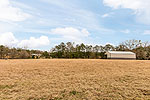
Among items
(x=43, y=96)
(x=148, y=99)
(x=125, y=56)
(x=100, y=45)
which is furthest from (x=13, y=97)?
(x=100, y=45)

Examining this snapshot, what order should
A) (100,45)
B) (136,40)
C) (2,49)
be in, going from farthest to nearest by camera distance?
(100,45) → (136,40) → (2,49)

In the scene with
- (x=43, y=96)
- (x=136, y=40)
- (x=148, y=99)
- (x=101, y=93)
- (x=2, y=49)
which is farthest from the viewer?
(x=136, y=40)

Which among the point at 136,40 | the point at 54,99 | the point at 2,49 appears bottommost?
the point at 54,99

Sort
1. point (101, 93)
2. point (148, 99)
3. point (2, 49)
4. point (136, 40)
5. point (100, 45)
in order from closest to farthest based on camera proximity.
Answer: point (148, 99) → point (101, 93) → point (2, 49) → point (136, 40) → point (100, 45)

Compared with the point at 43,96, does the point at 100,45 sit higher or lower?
higher

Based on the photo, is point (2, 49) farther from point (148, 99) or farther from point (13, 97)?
point (148, 99)

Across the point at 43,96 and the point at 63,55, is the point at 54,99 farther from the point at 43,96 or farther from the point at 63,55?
the point at 63,55

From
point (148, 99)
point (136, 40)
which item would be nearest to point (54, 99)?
point (148, 99)

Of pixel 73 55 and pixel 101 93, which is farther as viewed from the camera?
pixel 73 55

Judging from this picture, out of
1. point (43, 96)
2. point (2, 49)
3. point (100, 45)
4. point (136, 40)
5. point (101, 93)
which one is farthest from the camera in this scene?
point (100, 45)

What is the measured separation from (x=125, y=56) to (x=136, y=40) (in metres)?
11.7

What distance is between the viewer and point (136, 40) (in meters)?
37.9

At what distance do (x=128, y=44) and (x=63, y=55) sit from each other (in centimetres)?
2531

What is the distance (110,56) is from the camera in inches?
1214
